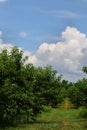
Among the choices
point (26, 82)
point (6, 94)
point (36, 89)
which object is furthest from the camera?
point (36, 89)

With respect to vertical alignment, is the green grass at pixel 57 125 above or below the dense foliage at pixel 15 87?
below

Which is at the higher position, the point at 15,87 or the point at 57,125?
the point at 15,87

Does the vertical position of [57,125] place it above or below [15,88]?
below

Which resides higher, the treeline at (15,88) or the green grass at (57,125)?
the treeline at (15,88)

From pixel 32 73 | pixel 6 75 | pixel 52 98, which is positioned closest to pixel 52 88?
pixel 52 98

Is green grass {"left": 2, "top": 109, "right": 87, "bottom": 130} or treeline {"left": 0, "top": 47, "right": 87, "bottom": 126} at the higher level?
treeline {"left": 0, "top": 47, "right": 87, "bottom": 126}

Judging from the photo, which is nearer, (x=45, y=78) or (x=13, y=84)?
(x=13, y=84)

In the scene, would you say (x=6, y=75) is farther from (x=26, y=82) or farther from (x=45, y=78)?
(x=45, y=78)

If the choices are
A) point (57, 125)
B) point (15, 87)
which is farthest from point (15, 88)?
point (57, 125)

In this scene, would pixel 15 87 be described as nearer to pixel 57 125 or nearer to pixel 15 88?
pixel 15 88

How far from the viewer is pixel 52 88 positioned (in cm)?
5025

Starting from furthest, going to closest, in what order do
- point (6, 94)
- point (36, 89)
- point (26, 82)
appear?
1. point (36, 89)
2. point (26, 82)
3. point (6, 94)

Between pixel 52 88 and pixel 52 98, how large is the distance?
5.44 ft

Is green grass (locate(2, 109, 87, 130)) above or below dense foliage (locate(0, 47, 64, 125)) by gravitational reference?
below
